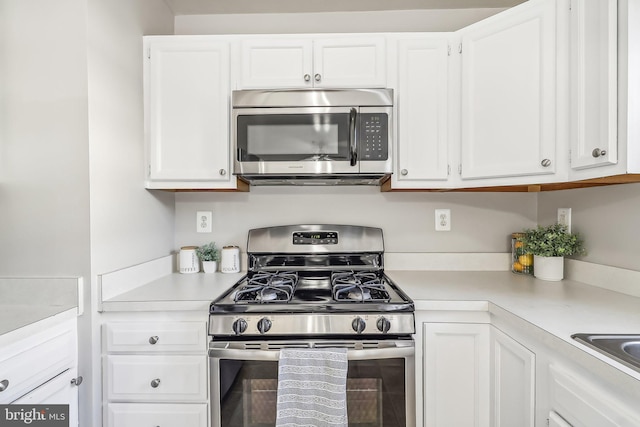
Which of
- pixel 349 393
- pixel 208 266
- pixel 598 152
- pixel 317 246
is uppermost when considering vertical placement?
pixel 598 152

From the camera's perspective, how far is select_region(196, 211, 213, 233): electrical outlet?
1985 millimetres

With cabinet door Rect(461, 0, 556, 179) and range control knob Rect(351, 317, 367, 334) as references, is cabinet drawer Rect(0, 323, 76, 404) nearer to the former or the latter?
range control knob Rect(351, 317, 367, 334)

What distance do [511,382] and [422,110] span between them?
1.22 metres

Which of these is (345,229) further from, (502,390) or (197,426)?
(197,426)

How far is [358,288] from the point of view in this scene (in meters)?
1.47

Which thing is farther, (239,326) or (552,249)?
(552,249)

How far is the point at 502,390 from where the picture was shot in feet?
4.05

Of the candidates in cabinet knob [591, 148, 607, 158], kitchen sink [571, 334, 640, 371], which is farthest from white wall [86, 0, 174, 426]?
cabinet knob [591, 148, 607, 158]

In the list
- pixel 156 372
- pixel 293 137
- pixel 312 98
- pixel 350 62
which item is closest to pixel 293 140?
pixel 293 137

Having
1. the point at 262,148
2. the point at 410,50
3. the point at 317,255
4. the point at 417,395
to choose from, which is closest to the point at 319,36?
the point at 410,50

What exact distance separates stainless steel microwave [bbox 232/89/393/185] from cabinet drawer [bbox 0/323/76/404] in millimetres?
939

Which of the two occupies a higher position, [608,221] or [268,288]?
[608,221]

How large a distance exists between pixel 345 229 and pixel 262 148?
668 millimetres

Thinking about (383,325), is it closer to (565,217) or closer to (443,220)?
(443,220)
